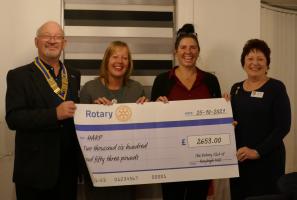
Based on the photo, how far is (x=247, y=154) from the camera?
2.33m

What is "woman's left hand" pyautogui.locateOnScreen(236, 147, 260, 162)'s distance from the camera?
2.32 metres

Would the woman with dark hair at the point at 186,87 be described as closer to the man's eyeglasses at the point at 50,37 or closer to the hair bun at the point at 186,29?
the hair bun at the point at 186,29

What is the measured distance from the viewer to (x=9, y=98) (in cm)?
219

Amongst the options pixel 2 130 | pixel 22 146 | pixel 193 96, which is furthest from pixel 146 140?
pixel 2 130

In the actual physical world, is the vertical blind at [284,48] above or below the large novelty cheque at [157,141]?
above

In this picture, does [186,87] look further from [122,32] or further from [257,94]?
[122,32]

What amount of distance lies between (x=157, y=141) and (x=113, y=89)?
48 cm

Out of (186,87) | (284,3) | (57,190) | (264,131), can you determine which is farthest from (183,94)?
(284,3)

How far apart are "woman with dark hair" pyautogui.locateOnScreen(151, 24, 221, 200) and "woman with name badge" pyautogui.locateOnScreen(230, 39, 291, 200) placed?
0.26 m

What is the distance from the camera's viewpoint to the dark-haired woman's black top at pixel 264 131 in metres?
2.34

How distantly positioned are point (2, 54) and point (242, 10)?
2.16 m

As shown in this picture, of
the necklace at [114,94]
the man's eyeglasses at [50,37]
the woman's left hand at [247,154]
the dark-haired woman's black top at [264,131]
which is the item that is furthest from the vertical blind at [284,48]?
the man's eyeglasses at [50,37]

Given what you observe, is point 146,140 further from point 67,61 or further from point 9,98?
point 67,61

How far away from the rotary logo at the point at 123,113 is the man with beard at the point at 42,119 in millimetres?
291
